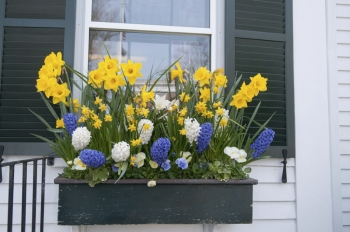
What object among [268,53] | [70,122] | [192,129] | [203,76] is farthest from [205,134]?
[268,53]

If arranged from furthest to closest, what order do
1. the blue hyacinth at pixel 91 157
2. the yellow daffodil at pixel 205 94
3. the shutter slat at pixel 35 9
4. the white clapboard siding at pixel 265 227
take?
the white clapboard siding at pixel 265 227 < the shutter slat at pixel 35 9 < the yellow daffodil at pixel 205 94 < the blue hyacinth at pixel 91 157

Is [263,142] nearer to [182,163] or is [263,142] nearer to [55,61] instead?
[182,163]

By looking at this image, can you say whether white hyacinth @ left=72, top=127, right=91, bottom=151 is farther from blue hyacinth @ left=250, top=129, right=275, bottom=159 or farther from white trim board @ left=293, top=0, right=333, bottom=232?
white trim board @ left=293, top=0, right=333, bottom=232

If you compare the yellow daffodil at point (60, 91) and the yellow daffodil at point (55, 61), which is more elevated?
the yellow daffodil at point (55, 61)

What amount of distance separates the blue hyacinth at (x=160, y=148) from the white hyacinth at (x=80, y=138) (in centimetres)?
29

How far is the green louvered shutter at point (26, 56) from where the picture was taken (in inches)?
67.1

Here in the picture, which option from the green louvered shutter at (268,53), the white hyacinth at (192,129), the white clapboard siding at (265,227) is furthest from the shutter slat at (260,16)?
the white clapboard siding at (265,227)

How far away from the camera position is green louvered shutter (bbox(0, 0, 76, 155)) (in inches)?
67.1

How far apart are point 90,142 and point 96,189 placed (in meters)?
0.21

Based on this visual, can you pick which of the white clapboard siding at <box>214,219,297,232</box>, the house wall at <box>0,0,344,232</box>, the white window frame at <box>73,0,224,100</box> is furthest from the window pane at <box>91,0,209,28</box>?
the white clapboard siding at <box>214,219,297,232</box>

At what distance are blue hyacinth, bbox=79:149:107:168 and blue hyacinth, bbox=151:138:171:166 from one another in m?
0.22

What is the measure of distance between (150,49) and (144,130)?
0.62m

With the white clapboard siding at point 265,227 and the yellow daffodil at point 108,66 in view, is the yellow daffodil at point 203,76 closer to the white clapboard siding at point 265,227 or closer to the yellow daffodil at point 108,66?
the yellow daffodil at point 108,66

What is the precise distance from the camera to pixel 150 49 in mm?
1948
